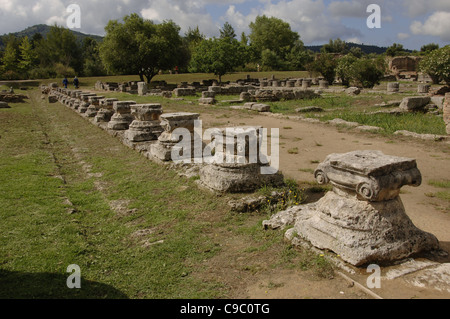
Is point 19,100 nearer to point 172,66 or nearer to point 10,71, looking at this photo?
point 172,66

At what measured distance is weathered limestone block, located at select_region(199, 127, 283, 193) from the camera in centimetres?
524

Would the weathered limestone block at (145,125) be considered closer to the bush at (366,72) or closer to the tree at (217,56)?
the bush at (366,72)

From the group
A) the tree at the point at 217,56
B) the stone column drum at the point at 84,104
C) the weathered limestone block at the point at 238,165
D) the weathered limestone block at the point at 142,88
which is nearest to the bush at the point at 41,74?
the tree at the point at 217,56

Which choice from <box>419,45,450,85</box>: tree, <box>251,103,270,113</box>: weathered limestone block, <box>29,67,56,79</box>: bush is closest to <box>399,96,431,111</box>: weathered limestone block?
<box>251,103,270,113</box>: weathered limestone block

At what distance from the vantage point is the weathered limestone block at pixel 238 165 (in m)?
5.24

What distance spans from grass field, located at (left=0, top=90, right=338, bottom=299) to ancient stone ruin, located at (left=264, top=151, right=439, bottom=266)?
11.6 inches

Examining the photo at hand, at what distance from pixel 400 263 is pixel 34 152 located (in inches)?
349

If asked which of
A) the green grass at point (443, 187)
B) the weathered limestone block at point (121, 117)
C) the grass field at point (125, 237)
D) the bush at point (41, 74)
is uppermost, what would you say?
the bush at point (41, 74)

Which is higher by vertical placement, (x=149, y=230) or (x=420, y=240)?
(x=420, y=240)

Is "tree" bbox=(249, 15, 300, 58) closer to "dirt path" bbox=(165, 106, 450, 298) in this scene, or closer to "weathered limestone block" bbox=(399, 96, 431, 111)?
"weathered limestone block" bbox=(399, 96, 431, 111)

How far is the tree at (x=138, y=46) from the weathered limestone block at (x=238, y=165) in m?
30.6
